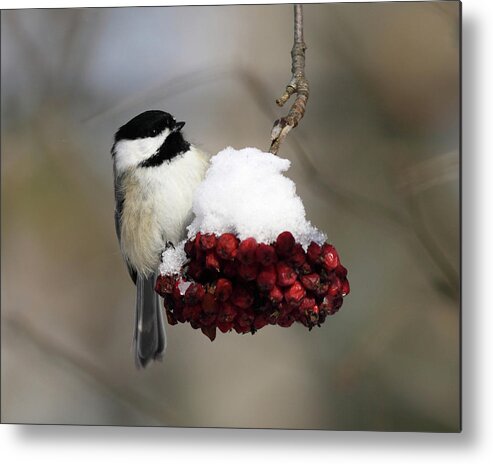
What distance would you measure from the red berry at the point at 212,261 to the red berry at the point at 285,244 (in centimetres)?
9

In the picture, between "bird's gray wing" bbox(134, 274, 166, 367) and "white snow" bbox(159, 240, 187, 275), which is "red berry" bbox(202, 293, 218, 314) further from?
"bird's gray wing" bbox(134, 274, 166, 367)

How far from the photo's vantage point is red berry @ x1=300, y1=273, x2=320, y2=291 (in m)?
1.08

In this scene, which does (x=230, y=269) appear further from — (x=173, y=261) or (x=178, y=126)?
(x=178, y=126)

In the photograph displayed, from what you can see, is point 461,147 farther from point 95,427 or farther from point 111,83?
point 95,427

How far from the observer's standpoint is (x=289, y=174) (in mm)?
1493

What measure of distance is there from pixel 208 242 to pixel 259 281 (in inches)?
3.9

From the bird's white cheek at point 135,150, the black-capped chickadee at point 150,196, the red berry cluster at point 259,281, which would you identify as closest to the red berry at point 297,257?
the red berry cluster at point 259,281

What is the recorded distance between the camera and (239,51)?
61.9 inches

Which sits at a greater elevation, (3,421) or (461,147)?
(461,147)

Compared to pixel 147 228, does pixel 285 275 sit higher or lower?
higher

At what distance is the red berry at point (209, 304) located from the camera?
1104 millimetres

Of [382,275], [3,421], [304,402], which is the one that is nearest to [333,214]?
[382,275]

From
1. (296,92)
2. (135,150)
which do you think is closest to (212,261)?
(296,92)

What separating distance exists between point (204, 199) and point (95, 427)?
684mm
